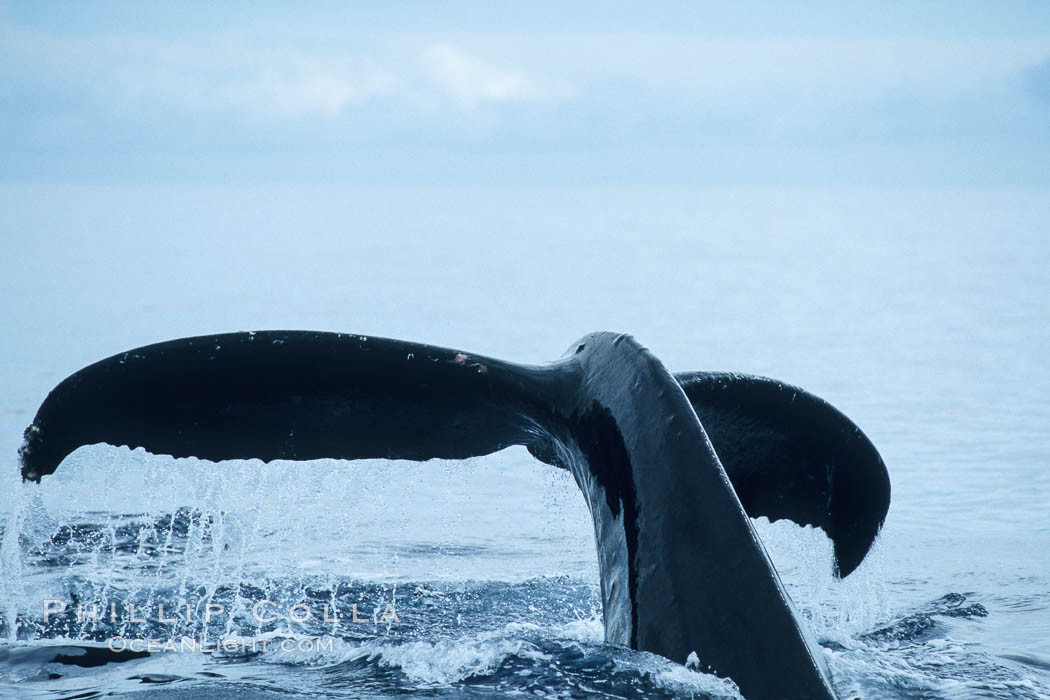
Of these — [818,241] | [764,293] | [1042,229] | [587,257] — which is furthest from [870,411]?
[1042,229]

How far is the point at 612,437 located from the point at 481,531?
5023 millimetres

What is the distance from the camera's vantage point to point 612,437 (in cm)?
449

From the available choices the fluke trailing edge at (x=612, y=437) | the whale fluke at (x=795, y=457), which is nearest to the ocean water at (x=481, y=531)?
the fluke trailing edge at (x=612, y=437)

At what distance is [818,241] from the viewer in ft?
200

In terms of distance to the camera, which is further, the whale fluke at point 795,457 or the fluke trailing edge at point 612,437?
the whale fluke at point 795,457

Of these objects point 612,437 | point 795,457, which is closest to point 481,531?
point 795,457

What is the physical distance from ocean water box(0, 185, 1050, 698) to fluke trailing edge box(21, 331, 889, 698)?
16 cm

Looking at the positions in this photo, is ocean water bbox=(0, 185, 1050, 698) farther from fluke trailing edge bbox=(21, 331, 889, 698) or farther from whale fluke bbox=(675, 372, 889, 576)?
whale fluke bbox=(675, 372, 889, 576)

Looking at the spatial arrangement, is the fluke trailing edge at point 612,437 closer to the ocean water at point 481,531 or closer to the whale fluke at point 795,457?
the whale fluke at point 795,457

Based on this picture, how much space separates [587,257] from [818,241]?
1881 centimetres

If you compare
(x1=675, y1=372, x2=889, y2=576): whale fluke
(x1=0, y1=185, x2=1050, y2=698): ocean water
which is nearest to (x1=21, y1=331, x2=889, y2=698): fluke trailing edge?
(x1=675, y1=372, x2=889, y2=576): whale fluke

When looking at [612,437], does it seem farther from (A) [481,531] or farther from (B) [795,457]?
(A) [481,531]

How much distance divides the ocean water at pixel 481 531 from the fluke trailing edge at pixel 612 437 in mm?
159

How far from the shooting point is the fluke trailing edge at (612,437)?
379cm
